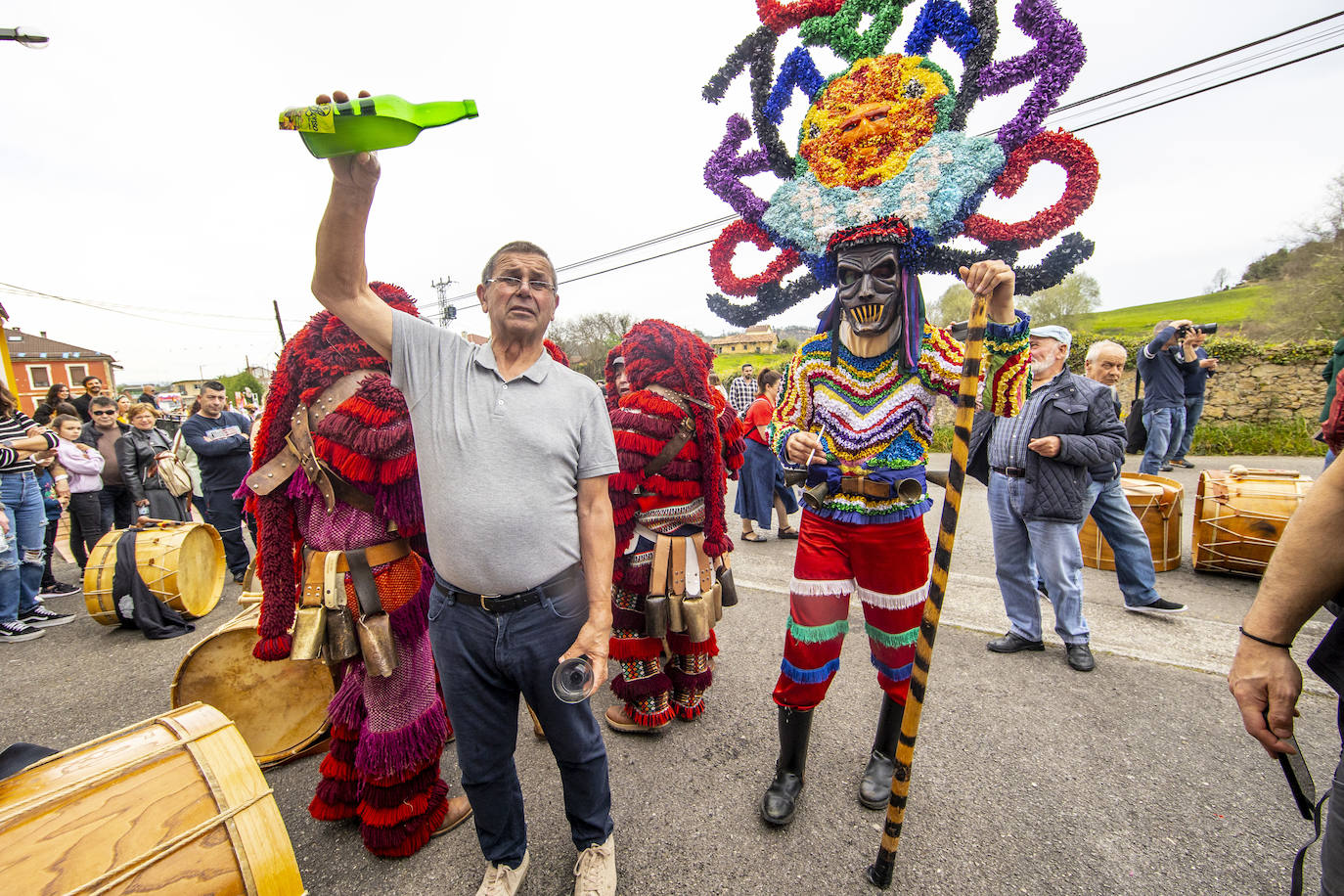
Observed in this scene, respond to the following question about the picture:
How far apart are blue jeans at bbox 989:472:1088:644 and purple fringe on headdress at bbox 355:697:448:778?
10.8ft

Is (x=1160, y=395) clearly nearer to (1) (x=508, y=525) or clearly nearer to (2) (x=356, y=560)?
(1) (x=508, y=525)

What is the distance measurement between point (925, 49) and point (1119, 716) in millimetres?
3183

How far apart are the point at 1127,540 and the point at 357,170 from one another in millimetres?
4745

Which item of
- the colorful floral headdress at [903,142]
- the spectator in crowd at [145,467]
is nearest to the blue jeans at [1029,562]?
the colorful floral headdress at [903,142]

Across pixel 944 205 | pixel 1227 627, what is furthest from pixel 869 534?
pixel 1227 627

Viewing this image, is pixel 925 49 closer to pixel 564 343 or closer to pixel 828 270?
pixel 828 270

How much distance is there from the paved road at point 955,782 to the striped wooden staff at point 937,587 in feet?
0.80

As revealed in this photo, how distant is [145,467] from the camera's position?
5.32m

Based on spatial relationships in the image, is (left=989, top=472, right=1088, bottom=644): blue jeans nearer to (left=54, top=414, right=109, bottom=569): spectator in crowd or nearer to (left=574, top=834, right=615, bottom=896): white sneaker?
(left=574, top=834, right=615, bottom=896): white sneaker

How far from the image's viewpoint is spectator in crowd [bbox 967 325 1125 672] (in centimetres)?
318

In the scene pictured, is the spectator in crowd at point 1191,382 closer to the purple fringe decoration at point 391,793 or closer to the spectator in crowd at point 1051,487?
the spectator in crowd at point 1051,487

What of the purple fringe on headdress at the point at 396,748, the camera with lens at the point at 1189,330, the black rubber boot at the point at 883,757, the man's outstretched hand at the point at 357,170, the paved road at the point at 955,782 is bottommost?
the paved road at the point at 955,782

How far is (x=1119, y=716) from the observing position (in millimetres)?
2715

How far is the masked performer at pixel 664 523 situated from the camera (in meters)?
2.62
